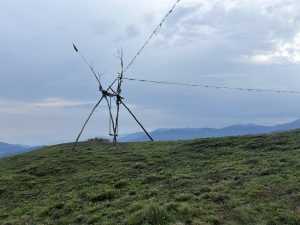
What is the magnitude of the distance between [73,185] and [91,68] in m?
15.7

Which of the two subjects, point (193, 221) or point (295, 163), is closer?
point (193, 221)

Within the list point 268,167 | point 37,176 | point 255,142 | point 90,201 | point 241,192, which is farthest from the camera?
point 255,142

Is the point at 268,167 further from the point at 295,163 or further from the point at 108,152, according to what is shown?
the point at 108,152

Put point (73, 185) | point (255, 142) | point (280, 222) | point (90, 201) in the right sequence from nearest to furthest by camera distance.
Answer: point (280, 222) < point (90, 201) < point (73, 185) < point (255, 142)

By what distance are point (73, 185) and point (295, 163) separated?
45.4 feet

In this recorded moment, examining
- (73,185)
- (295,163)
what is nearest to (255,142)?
(295,163)

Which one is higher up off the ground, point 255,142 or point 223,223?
point 255,142

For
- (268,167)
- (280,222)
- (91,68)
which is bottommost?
(280,222)

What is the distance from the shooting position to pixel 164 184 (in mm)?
23984

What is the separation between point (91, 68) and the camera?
4041 cm

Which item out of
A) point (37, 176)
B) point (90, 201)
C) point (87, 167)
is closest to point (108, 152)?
point (87, 167)

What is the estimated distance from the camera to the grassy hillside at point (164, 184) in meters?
17.9

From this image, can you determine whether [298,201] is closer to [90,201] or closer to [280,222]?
[280,222]

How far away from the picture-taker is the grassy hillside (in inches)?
704
